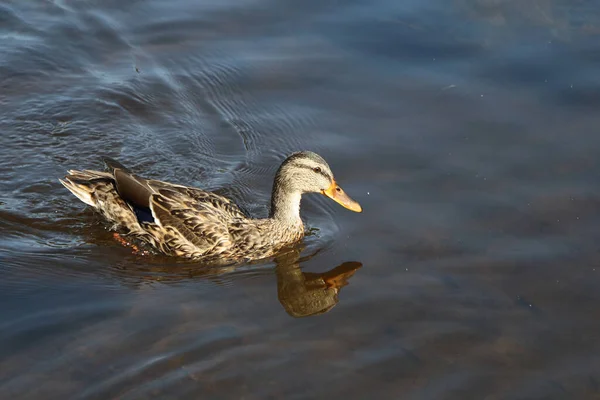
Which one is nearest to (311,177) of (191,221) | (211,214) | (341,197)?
(341,197)

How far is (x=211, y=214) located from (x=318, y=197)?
144cm

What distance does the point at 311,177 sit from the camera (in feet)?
30.0

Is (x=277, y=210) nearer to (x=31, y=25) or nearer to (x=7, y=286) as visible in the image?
(x=7, y=286)

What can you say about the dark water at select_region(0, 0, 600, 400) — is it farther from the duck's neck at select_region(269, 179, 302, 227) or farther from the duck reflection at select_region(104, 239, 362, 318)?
the duck's neck at select_region(269, 179, 302, 227)

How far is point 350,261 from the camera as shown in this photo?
8.65 m

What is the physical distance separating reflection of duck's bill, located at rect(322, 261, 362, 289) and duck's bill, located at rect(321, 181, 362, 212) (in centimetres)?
70

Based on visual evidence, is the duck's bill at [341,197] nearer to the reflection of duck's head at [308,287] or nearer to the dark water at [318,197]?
the dark water at [318,197]

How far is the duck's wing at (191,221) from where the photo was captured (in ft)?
29.8

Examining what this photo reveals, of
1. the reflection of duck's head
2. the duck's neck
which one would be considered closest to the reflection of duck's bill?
the reflection of duck's head

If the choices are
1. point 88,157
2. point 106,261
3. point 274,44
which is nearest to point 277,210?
point 106,261

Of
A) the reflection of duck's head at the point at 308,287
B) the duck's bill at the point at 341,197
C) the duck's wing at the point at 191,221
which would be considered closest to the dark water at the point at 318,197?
the reflection of duck's head at the point at 308,287

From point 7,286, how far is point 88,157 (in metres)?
3.01

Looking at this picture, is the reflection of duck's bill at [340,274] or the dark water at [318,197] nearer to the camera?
the dark water at [318,197]

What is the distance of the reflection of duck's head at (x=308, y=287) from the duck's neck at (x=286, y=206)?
521mm
